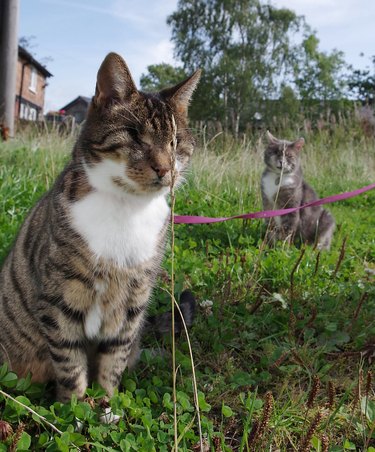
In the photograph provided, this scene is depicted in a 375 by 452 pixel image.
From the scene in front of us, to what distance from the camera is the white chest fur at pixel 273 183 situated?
510cm

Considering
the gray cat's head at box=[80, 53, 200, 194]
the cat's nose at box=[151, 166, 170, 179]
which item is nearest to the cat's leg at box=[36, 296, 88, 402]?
the gray cat's head at box=[80, 53, 200, 194]

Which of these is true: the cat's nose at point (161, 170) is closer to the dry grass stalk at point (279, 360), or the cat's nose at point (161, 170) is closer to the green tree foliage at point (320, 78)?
the dry grass stalk at point (279, 360)

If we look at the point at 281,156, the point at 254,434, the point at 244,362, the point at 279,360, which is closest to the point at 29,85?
the point at 281,156

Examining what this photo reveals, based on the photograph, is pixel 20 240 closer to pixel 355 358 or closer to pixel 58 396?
pixel 58 396

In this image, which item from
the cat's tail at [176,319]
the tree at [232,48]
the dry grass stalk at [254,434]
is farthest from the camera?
the tree at [232,48]

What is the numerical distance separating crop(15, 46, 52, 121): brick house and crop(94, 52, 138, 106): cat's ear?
30509mm

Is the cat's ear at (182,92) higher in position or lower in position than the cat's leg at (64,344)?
higher

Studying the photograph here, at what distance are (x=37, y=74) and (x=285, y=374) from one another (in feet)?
130

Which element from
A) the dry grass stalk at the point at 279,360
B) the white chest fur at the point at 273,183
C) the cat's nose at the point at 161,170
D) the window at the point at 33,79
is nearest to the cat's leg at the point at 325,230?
the white chest fur at the point at 273,183

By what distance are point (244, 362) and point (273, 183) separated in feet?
10.3

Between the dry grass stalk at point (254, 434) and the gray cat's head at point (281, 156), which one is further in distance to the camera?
the gray cat's head at point (281, 156)

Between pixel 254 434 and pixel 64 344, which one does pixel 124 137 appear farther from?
pixel 254 434

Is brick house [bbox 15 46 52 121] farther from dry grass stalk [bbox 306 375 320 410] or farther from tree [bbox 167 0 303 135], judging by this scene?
dry grass stalk [bbox 306 375 320 410]

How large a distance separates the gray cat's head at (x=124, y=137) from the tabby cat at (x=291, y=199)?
9.67 feet
